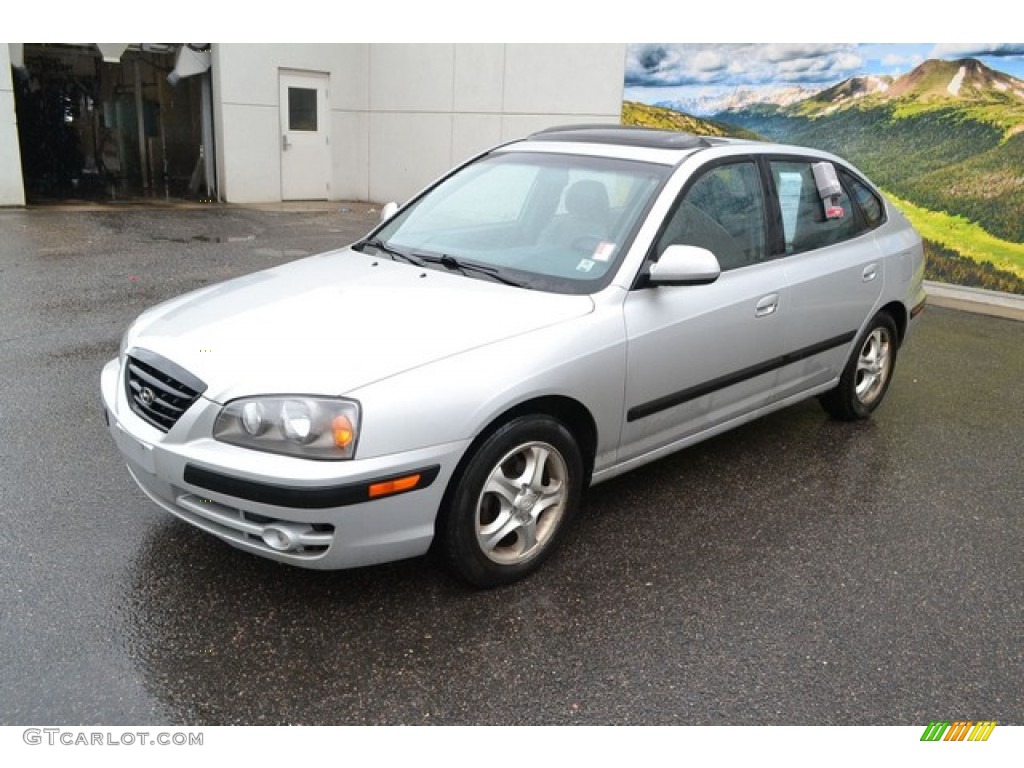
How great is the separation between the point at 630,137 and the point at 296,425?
7.62ft

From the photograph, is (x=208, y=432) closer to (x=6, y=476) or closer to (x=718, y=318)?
(x=6, y=476)

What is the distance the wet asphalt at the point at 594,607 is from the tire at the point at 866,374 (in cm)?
32

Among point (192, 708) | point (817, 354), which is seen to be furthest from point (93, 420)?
point (817, 354)

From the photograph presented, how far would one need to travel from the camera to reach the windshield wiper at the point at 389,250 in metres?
3.99

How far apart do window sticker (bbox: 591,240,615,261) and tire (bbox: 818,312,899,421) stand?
2.05m

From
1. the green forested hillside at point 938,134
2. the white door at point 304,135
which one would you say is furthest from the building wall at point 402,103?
the green forested hillside at point 938,134

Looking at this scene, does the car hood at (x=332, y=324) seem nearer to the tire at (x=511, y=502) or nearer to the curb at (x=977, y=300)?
the tire at (x=511, y=502)

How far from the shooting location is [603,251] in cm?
369

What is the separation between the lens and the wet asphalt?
2.74 meters

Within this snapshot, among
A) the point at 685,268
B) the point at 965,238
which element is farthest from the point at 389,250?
the point at 965,238

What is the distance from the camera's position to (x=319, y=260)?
13.9ft

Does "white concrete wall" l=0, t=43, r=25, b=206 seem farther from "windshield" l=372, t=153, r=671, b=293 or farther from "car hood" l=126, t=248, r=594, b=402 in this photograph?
"car hood" l=126, t=248, r=594, b=402

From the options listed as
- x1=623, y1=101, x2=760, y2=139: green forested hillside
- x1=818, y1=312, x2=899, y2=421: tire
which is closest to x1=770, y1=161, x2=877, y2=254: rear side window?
x1=818, y1=312, x2=899, y2=421: tire

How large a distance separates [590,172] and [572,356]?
3.88 ft
